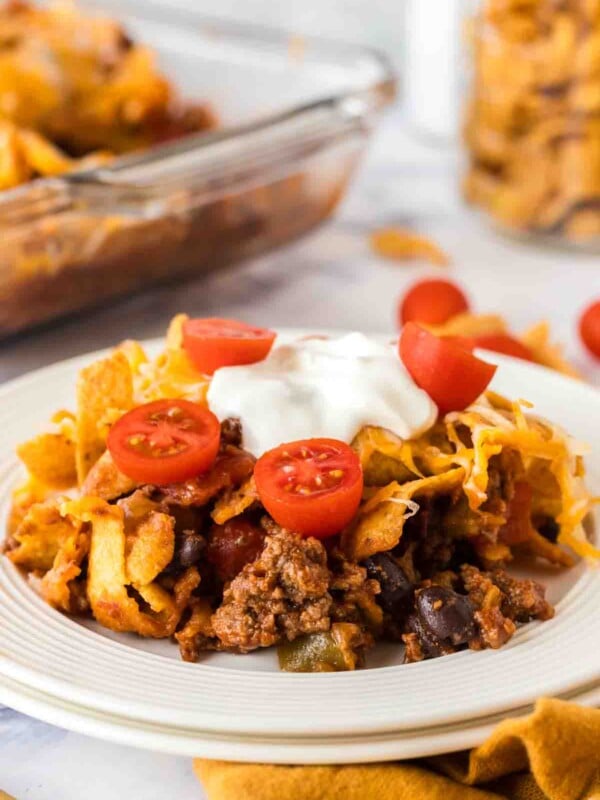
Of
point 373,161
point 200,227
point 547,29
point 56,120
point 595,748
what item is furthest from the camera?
point 373,161

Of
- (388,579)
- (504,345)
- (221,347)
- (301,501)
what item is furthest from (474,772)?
(504,345)

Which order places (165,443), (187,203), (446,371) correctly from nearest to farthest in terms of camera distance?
(165,443) < (446,371) < (187,203)

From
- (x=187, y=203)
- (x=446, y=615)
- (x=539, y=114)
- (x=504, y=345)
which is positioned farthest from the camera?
(x=539, y=114)

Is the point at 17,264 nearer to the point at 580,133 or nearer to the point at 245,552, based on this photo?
the point at 245,552

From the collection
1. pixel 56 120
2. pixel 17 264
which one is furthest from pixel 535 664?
pixel 56 120

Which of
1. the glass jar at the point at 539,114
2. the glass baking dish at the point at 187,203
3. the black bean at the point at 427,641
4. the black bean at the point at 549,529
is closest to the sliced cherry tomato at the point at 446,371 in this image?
the black bean at the point at 549,529

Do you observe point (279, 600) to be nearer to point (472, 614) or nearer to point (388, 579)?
point (388, 579)

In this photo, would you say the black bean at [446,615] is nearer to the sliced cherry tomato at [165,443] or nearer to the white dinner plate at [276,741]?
the white dinner plate at [276,741]
